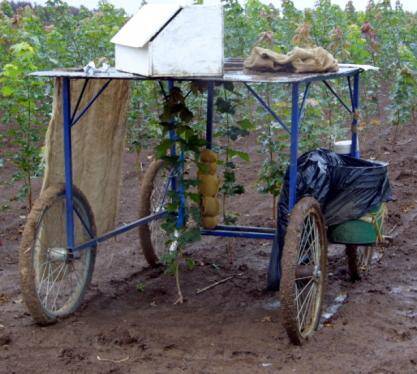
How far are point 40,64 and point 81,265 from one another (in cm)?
492

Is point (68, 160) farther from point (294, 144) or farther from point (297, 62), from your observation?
point (297, 62)

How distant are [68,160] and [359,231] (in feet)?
6.20

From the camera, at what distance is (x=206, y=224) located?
5.39 metres

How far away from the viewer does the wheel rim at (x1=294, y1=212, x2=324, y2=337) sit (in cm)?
471

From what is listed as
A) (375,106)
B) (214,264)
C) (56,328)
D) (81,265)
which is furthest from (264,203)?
(375,106)

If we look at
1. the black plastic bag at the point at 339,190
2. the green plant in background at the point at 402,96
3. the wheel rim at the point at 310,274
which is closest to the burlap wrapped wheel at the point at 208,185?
the black plastic bag at the point at 339,190

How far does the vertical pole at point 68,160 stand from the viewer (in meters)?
4.78

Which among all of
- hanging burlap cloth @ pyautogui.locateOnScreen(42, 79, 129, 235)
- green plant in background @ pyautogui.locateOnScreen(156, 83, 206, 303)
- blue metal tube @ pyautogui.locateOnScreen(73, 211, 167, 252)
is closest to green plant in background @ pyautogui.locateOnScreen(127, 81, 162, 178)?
blue metal tube @ pyautogui.locateOnScreen(73, 211, 167, 252)

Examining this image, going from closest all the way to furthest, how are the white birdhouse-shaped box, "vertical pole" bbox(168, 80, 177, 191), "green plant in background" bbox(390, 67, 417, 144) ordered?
the white birdhouse-shaped box < "vertical pole" bbox(168, 80, 177, 191) < "green plant in background" bbox(390, 67, 417, 144)

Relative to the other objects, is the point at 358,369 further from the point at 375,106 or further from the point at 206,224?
the point at 375,106

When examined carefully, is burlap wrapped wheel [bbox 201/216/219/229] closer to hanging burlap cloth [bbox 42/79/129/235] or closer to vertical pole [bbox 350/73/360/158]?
hanging burlap cloth [bbox 42/79/129/235]

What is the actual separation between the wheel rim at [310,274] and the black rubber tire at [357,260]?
496mm

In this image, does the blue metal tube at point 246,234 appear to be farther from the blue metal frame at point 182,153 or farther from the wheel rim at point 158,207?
the wheel rim at point 158,207

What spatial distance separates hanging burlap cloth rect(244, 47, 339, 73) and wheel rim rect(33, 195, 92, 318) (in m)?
1.49
